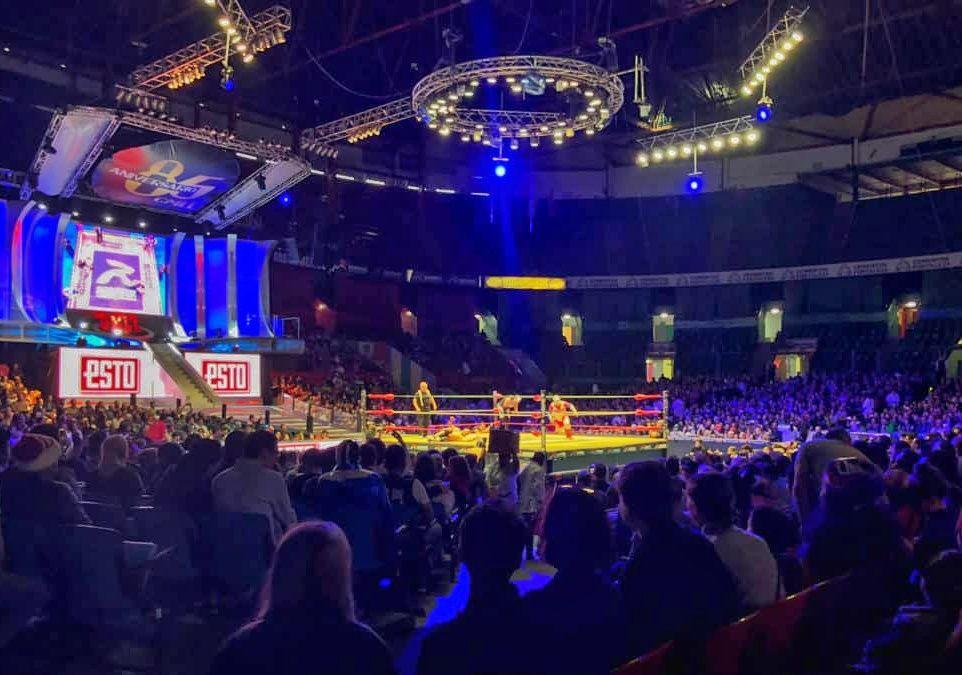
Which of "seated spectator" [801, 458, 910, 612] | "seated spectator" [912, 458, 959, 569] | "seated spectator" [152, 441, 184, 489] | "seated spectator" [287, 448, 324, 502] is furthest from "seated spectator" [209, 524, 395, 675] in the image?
"seated spectator" [152, 441, 184, 489]

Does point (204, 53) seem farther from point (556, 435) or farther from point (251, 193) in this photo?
point (556, 435)

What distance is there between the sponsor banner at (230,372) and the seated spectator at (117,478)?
18591 mm

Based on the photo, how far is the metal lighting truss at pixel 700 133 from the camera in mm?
22703

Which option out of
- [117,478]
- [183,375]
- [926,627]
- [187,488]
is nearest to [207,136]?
[183,375]

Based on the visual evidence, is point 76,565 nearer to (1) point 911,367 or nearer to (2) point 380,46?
(2) point 380,46

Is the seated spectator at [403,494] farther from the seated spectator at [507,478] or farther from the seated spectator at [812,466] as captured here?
the seated spectator at [812,466]

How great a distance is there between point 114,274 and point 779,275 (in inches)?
935

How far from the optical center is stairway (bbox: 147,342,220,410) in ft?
74.6

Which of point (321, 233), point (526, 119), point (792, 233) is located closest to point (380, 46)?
point (526, 119)

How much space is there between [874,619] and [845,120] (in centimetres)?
2909

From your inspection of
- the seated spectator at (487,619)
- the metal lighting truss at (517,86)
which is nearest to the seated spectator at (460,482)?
the seated spectator at (487,619)

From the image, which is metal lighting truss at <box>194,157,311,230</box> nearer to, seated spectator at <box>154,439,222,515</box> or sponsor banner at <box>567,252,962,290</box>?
sponsor banner at <box>567,252,962,290</box>

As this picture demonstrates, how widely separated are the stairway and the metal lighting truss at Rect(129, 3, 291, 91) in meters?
7.45

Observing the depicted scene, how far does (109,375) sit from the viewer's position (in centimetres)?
2175
